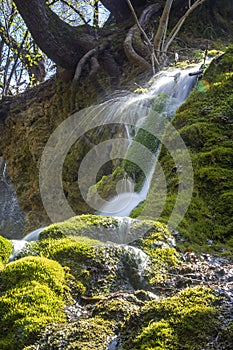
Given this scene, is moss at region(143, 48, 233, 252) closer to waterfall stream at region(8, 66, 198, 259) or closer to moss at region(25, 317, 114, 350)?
waterfall stream at region(8, 66, 198, 259)

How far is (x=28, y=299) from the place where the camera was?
2031 mm

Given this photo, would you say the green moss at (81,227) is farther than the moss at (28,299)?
Result: Yes

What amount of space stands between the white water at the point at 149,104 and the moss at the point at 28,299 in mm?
1971

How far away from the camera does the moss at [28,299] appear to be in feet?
6.10

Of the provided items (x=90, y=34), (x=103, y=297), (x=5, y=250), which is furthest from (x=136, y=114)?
(x=90, y=34)

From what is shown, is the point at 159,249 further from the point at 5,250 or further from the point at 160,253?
the point at 5,250

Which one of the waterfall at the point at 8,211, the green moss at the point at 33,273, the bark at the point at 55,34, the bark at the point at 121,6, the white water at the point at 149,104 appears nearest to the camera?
the green moss at the point at 33,273

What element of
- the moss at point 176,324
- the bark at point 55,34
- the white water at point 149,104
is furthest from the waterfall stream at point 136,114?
the moss at point 176,324

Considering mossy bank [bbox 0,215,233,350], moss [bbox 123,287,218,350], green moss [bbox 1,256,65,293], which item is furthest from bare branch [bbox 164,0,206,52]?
moss [bbox 123,287,218,350]

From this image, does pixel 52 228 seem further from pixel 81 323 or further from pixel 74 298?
pixel 81 323

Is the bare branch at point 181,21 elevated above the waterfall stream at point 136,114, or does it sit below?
above

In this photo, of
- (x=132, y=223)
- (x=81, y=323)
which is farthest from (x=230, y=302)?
(x=132, y=223)

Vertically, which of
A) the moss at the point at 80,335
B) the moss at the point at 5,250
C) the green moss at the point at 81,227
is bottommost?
the moss at the point at 80,335

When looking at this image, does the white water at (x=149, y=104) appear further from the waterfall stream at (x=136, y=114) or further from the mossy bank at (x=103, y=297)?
the mossy bank at (x=103, y=297)
